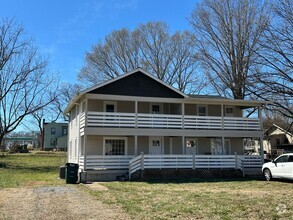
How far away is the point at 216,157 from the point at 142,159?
5.52 meters

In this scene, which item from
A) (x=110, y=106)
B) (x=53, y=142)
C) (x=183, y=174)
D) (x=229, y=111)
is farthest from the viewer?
(x=53, y=142)

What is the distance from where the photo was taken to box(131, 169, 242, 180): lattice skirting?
2195 centimetres

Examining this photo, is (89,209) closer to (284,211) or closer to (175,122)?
(284,211)

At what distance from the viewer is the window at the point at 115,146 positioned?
81.4ft

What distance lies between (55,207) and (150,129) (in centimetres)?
1330

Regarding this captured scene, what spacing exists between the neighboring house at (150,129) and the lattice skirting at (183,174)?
0.27 metres

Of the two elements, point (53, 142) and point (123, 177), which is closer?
point (123, 177)

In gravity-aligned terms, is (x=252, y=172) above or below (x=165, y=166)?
below

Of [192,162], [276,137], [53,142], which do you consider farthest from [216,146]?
[53,142]

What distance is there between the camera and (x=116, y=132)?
2292 cm

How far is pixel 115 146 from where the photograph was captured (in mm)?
25062

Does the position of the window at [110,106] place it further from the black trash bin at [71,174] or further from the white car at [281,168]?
the white car at [281,168]

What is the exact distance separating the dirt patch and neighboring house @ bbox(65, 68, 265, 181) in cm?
765

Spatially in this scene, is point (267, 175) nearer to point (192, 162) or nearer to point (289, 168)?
point (289, 168)
